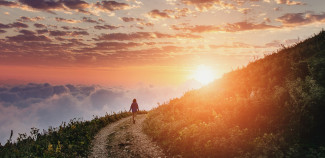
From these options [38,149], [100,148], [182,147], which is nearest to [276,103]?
[182,147]

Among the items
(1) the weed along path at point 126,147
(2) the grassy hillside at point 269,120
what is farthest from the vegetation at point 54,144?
(2) the grassy hillside at point 269,120

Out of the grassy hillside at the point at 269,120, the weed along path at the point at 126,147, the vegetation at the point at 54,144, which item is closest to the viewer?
the grassy hillside at the point at 269,120

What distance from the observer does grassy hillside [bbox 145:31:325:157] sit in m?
8.25

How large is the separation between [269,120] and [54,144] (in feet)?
42.6

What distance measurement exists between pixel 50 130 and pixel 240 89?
1613cm

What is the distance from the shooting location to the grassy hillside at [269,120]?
8.25 metres

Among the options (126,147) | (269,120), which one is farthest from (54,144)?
(269,120)

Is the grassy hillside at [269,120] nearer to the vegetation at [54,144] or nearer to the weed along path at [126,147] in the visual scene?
the weed along path at [126,147]

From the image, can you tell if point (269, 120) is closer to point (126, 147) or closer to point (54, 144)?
point (126, 147)

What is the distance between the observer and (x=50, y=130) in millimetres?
18062

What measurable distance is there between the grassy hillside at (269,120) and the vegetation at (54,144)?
16.4ft

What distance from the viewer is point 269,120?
10.0 m

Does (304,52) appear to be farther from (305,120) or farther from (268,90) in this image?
(305,120)

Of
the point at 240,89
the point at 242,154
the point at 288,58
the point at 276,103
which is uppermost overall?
the point at 288,58
